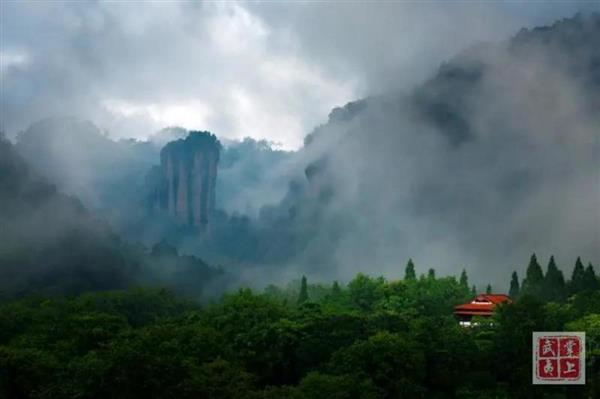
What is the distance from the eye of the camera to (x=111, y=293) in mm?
56906

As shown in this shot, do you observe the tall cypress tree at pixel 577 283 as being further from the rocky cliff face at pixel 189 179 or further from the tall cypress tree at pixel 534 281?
the rocky cliff face at pixel 189 179

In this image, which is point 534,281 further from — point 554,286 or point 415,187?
point 415,187

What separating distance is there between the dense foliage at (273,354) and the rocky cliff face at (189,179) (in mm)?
99496

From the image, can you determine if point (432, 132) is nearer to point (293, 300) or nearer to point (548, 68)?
point (548, 68)

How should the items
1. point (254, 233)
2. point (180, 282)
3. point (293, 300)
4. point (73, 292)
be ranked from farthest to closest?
1. point (254, 233)
2. point (180, 282)
3. point (293, 300)
4. point (73, 292)

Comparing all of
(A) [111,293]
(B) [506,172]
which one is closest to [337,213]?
(B) [506,172]

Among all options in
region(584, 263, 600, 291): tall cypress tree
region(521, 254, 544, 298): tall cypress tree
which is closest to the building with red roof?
region(521, 254, 544, 298): tall cypress tree

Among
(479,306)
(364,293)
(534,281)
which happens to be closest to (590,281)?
(534,281)

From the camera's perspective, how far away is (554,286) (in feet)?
233

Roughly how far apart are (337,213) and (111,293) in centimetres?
9382

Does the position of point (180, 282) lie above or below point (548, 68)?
below

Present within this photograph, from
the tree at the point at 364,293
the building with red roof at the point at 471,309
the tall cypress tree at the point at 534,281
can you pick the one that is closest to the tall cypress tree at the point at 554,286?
the tall cypress tree at the point at 534,281

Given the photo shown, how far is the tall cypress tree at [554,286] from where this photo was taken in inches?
2717

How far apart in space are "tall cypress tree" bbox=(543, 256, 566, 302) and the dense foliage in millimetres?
17809
